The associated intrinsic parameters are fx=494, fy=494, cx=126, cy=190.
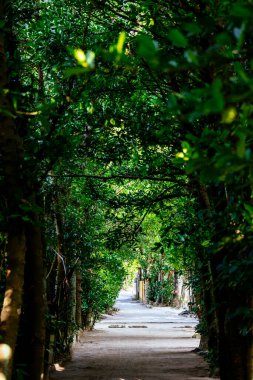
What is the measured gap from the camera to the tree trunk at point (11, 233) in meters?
3.54

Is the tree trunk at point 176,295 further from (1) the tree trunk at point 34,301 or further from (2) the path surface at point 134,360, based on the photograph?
(1) the tree trunk at point 34,301

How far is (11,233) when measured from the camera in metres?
3.73

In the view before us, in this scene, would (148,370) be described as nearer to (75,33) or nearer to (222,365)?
(222,365)

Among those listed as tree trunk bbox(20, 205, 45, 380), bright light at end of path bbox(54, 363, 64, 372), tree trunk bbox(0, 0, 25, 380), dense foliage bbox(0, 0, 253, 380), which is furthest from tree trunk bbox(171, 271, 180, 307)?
tree trunk bbox(0, 0, 25, 380)

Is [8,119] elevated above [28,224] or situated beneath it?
elevated above

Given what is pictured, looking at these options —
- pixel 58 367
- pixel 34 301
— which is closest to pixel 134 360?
pixel 58 367

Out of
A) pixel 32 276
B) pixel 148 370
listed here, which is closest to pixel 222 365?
pixel 32 276

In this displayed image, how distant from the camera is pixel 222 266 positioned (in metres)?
3.12

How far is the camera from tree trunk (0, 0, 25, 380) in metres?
3.54

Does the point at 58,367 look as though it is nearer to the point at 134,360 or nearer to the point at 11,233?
the point at 134,360

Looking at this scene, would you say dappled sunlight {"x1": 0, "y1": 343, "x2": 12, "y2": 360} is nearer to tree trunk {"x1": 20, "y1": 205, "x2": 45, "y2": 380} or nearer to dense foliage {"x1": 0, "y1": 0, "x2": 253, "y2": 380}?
dense foliage {"x1": 0, "y1": 0, "x2": 253, "y2": 380}

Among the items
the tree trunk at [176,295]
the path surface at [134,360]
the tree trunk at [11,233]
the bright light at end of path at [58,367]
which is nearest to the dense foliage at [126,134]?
the tree trunk at [11,233]

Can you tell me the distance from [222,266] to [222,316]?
3194 millimetres

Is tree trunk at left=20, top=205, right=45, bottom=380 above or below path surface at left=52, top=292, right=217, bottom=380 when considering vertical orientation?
above
